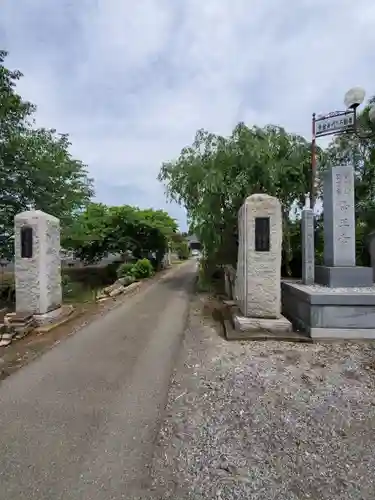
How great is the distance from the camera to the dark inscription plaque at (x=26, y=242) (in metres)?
5.81

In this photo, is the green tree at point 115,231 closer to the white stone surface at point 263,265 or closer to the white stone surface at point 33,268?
the white stone surface at point 33,268

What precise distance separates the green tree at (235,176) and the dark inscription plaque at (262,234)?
3269 millimetres

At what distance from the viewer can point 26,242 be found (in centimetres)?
584

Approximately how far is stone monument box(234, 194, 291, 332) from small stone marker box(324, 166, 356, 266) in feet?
5.67

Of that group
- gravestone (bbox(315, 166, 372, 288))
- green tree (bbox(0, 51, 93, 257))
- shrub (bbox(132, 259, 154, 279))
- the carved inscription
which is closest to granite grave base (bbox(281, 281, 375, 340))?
gravestone (bbox(315, 166, 372, 288))

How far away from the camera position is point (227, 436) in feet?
8.33

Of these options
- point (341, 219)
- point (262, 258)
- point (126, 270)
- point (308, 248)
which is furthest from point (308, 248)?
point (126, 270)

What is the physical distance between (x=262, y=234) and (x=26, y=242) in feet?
14.2

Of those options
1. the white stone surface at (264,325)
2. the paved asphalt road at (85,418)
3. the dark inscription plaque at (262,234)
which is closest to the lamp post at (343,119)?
the dark inscription plaque at (262,234)

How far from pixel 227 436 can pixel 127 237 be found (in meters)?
13.5

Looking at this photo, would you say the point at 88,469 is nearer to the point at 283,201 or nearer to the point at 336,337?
the point at 336,337

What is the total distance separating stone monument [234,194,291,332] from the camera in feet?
17.6

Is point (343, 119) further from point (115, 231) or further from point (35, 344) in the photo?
point (115, 231)

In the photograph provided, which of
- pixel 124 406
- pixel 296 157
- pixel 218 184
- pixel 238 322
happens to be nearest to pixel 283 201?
pixel 296 157
